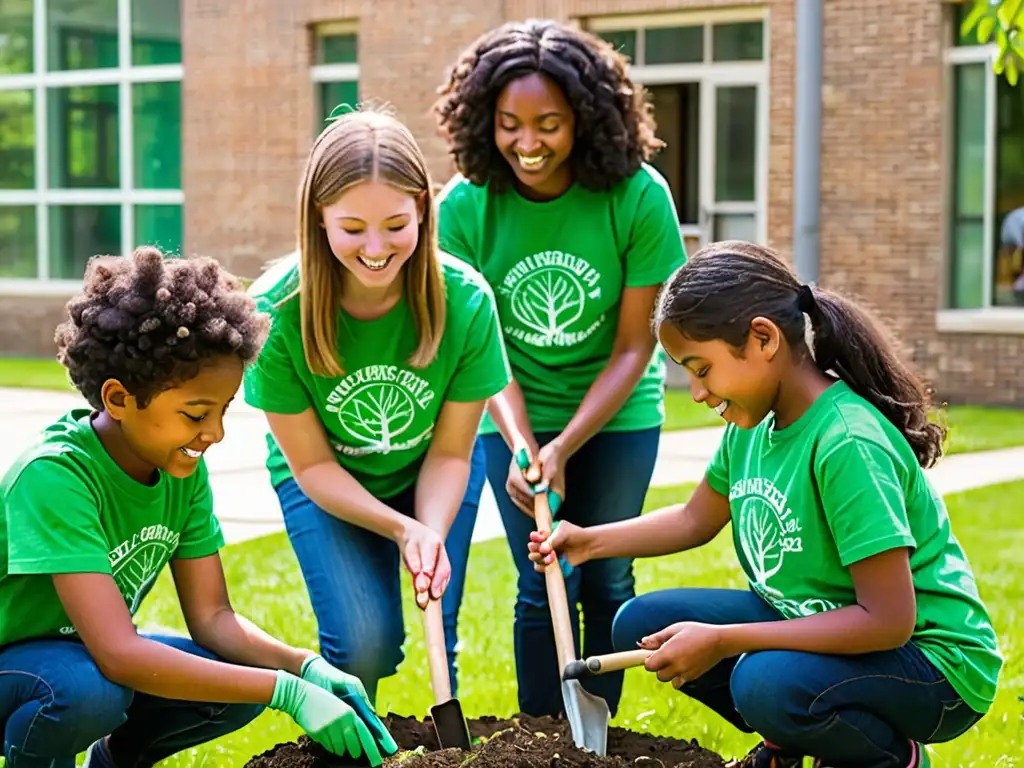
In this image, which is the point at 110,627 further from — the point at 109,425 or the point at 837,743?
the point at 837,743

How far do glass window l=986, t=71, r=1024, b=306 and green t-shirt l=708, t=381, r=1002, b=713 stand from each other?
8952 mm

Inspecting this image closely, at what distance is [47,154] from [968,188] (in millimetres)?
9702

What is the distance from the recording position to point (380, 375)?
3.70m

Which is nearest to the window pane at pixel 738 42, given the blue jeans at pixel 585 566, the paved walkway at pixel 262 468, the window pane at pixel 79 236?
the paved walkway at pixel 262 468

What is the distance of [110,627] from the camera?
3.07 metres

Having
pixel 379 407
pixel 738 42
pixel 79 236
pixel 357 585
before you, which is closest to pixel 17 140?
pixel 79 236

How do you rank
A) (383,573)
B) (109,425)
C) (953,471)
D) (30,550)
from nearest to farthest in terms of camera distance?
1. (30,550)
2. (109,425)
3. (383,573)
4. (953,471)

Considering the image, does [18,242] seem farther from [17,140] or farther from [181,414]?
[181,414]

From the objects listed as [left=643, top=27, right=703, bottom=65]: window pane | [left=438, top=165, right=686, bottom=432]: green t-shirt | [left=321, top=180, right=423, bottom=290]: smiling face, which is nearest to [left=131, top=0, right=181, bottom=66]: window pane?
[left=643, top=27, right=703, bottom=65]: window pane

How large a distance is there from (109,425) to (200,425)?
0.23m

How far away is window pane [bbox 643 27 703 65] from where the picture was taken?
12906mm

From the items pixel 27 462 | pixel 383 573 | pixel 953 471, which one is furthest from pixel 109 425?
pixel 953 471

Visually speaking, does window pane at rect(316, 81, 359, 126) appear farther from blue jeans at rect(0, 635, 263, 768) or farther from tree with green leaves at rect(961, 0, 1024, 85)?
blue jeans at rect(0, 635, 263, 768)

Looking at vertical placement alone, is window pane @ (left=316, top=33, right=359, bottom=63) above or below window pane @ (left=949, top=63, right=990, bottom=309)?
above
